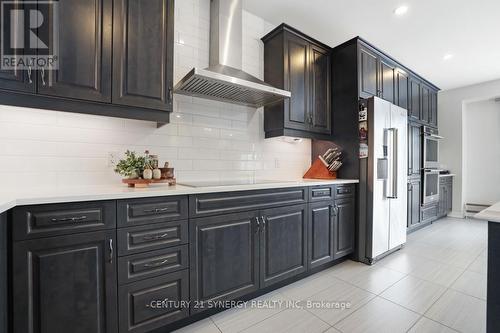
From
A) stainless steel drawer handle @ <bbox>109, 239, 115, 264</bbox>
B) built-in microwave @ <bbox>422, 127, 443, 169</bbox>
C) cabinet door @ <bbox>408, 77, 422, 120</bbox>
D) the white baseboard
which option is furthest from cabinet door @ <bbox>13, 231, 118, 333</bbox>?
the white baseboard

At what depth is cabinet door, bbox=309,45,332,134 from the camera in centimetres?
279

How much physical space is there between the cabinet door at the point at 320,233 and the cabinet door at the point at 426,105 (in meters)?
3.20

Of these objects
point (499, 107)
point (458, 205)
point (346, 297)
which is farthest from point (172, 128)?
point (499, 107)

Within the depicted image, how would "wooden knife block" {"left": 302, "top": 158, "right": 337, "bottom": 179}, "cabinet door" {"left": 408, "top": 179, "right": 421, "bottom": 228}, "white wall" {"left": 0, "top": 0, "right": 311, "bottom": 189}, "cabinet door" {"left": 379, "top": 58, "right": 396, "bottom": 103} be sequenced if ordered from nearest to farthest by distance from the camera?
"white wall" {"left": 0, "top": 0, "right": 311, "bottom": 189} → "wooden knife block" {"left": 302, "top": 158, "right": 337, "bottom": 179} → "cabinet door" {"left": 379, "top": 58, "right": 396, "bottom": 103} → "cabinet door" {"left": 408, "top": 179, "right": 421, "bottom": 228}

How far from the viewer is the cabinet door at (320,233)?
2.27 meters

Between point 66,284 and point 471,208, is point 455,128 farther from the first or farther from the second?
point 66,284

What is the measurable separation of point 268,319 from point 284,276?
0.43 m

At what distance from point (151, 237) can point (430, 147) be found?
509 cm

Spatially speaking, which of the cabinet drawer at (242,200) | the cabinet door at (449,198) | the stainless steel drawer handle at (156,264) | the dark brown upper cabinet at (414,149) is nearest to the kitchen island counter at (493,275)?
the cabinet drawer at (242,200)

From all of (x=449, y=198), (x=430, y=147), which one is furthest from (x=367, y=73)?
(x=449, y=198)

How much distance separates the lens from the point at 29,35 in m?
1.30

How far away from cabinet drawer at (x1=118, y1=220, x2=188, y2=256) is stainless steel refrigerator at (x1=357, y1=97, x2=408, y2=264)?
2088 mm

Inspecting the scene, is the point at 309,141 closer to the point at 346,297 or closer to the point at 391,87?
the point at 391,87

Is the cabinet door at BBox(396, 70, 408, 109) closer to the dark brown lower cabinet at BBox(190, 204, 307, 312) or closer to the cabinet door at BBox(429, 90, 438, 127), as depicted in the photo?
the cabinet door at BBox(429, 90, 438, 127)
